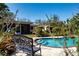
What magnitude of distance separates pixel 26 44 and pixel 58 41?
0.53 meters

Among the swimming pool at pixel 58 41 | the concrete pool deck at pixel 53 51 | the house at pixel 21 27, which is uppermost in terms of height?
the house at pixel 21 27

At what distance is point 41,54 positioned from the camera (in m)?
3.05

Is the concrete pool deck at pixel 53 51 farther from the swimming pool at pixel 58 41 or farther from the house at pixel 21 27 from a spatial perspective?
the house at pixel 21 27

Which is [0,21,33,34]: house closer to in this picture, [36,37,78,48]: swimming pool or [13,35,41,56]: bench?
[13,35,41,56]: bench

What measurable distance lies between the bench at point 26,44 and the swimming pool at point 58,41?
0.37 feet

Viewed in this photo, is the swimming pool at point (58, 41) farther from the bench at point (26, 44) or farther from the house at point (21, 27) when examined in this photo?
the house at point (21, 27)

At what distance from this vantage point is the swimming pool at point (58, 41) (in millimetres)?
2988

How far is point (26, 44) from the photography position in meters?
3.09

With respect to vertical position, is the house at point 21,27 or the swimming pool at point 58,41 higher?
the house at point 21,27

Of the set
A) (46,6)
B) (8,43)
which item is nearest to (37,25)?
(46,6)

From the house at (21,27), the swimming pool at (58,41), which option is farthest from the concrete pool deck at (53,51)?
the house at (21,27)

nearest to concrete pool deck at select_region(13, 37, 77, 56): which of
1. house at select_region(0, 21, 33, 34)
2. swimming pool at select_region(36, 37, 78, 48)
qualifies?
swimming pool at select_region(36, 37, 78, 48)

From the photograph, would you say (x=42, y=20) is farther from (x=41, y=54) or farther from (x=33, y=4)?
(x=41, y=54)

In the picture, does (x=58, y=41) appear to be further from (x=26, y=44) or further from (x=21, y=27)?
(x=21, y=27)
